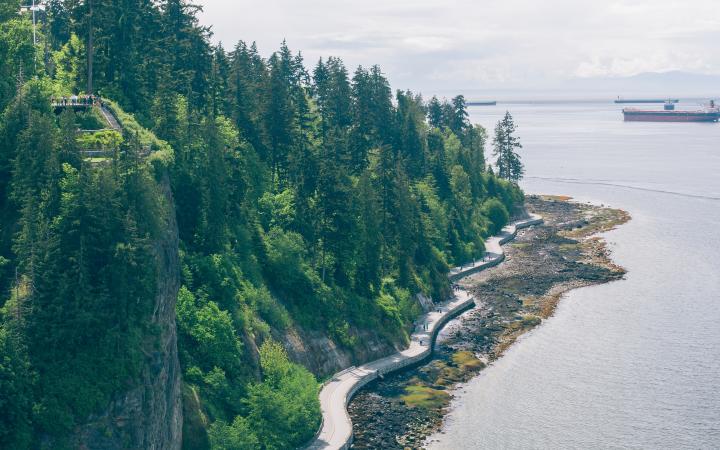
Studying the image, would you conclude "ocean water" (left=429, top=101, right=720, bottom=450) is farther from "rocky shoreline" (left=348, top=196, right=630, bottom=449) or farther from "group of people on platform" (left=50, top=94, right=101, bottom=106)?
"group of people on platform" (left=50, top=94, right=101, bottom=106)

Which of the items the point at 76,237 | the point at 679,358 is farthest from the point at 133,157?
the point at 679,358

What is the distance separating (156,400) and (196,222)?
1019 inches

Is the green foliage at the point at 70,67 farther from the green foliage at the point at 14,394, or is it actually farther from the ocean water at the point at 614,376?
the ocean water at the point at 614,376

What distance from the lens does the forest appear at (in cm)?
4750

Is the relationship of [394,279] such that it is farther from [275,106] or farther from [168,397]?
[168,397]

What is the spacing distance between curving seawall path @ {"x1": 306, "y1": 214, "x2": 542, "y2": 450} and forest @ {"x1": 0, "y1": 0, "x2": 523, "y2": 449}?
72.2 inches

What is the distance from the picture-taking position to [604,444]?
6600 cm

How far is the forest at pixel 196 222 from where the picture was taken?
47.5m

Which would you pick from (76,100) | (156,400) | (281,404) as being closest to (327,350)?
(281,404)

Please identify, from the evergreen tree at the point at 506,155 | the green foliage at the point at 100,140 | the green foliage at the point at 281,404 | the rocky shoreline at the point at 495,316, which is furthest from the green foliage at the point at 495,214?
the green foliage at the point at 100,140

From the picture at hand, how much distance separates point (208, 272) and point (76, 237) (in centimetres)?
2051

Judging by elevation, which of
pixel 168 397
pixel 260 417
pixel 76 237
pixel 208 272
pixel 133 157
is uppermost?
pixel 133 157

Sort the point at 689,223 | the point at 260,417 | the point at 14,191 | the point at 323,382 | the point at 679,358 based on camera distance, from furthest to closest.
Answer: the point at 689,223
the point at 679,358
the point at 323,382
the point at 260,417
the point at 14,191

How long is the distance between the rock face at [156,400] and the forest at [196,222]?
2.55 ft
